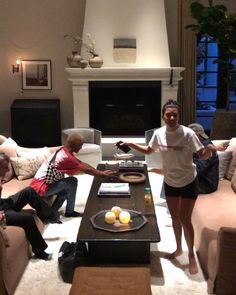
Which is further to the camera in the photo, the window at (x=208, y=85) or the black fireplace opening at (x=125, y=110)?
the window at (x=208, y=85)

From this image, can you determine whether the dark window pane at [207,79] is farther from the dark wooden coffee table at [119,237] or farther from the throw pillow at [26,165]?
the dark wooden coffee table at [119,237]

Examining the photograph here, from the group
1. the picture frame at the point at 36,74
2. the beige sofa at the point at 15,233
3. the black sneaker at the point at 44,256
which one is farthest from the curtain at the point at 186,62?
the black sneaker at the point at 44,256

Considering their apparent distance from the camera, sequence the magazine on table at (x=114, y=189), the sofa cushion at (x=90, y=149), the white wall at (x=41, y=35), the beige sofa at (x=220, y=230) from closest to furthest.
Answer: the beige sofa at (x=220, y=230) → the magazine on table at (x=114, y=189) → the sofa cushion at (x=90, y=149) → the white wall at (x=41, y=35)

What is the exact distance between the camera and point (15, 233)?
10.8 feet

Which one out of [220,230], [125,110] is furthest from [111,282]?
[125,110]

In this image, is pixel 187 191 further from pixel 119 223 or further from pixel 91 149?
pixel 91 149

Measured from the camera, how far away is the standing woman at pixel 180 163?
3.23m

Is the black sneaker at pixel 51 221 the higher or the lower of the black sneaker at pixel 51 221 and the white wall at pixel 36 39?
the lower

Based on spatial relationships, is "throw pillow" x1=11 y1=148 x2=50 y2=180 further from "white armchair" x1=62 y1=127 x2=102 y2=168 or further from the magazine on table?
"white armchair" x1=62 y1=127 x2=102 y2=168

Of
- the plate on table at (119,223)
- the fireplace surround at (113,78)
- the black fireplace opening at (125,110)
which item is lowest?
the plate on table at (119,223)

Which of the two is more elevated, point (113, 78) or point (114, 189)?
point (113, 78)

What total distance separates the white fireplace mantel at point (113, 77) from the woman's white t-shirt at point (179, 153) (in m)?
3.96

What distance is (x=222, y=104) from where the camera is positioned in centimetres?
800

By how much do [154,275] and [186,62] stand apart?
4927 millimetres
